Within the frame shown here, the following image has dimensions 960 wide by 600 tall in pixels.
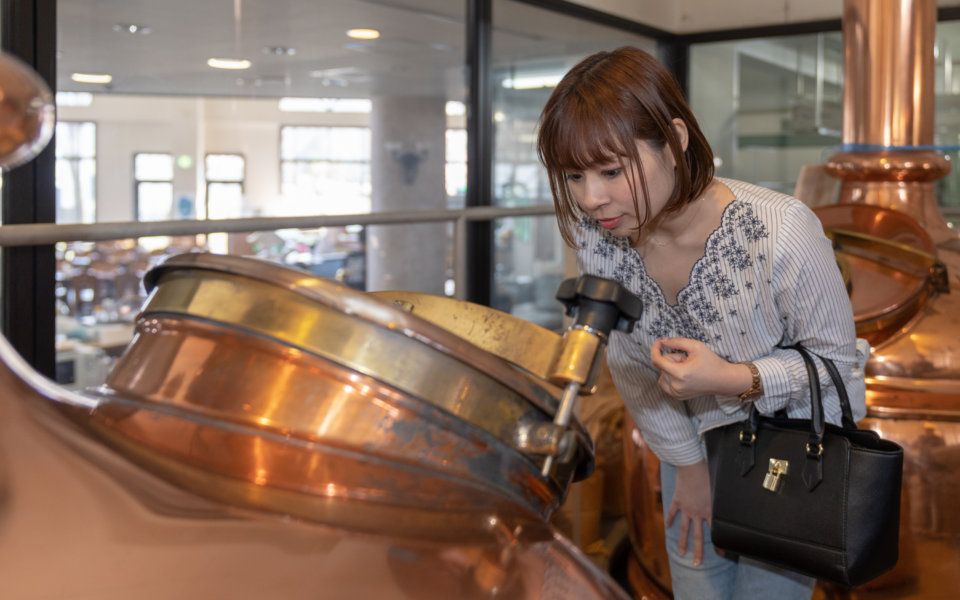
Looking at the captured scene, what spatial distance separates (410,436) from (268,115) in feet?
6.38

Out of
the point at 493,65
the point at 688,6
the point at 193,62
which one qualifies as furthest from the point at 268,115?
the point at 688,6

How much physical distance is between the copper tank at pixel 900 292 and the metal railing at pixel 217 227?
0.74 meters

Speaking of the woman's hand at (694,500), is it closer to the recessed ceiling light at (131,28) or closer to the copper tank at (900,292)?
the copper tank at (900,292)

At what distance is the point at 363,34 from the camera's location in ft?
8.77

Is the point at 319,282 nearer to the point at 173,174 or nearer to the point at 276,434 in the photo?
the point at 276,434

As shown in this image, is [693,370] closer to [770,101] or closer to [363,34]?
[363,34]

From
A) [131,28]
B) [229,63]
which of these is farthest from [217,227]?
[229,63]

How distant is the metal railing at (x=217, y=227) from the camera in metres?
1.34

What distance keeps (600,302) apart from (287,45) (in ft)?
6.37

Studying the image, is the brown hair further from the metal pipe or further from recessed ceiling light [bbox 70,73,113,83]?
recessed ceiling light [bbox 70,73,113,83]

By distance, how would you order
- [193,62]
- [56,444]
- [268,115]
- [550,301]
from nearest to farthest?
[56,444]
[193,62]
[268,115]
[550,301]

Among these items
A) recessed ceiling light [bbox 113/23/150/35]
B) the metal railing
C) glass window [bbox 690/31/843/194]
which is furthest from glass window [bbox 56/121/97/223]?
glass window [bbox 690/31/843/194]

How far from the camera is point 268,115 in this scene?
238 cm

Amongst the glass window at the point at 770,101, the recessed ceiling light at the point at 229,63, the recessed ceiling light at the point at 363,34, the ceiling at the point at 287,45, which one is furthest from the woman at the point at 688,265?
the glass window at the point at 770,101
